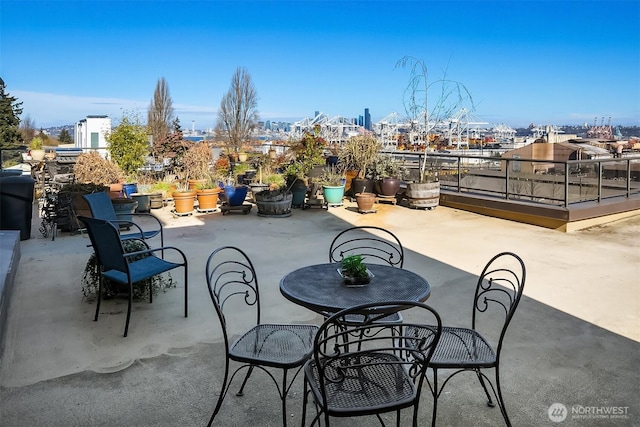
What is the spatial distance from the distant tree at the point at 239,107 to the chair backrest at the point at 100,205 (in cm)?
1912

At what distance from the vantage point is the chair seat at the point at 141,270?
3382mm

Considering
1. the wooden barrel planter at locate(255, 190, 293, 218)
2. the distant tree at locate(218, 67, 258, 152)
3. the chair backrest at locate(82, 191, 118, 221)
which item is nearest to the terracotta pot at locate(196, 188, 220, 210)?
the wooden barrel planter at locate(255, 190, 293, 218)

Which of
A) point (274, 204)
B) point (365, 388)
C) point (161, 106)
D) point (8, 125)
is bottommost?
point (365, 388)

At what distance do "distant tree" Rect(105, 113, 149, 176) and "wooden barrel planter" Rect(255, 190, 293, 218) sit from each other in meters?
3.89

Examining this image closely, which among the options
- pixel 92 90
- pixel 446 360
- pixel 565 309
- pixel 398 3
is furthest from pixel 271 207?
pixel 92 90

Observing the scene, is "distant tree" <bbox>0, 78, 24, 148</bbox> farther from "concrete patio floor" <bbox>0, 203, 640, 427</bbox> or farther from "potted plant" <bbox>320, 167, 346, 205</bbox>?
"concrete patio floor" <bbox>0, 203, 640, 427</bbox>

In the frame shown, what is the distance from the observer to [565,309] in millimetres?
3709

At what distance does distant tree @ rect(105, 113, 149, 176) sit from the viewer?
10484 mm

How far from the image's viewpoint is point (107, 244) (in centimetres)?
341

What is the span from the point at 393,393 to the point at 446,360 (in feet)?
1.21

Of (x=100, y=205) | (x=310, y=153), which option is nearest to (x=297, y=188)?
(x=310, y=153)

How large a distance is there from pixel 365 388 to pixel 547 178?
21.1 ft
